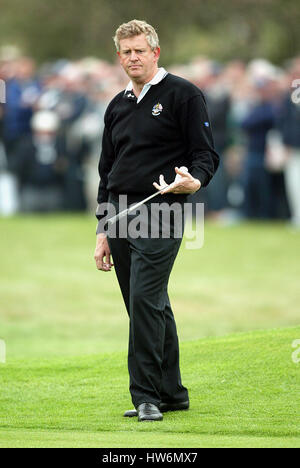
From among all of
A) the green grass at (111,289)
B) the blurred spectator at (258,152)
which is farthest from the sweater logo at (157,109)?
the blurred spectator at (258,152)

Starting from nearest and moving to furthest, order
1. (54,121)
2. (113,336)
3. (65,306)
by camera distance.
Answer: (113,336) → (65,306) → (54,121)

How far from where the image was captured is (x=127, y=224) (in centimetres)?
688

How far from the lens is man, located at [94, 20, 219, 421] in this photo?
6.76m

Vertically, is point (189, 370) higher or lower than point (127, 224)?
lower

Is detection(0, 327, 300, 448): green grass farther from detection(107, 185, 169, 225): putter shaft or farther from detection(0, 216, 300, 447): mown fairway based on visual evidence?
detection(107, 185, 169, 225): putter shaft

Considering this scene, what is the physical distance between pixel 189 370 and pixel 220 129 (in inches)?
556

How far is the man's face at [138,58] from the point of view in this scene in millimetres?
6750

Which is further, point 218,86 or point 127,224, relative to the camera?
point 218,86

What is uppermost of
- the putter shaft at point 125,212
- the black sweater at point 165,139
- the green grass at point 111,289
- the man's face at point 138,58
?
the man's face at point 138,58

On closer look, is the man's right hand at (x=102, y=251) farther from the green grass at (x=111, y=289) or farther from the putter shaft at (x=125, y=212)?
the green grass at (x=111, y=289)

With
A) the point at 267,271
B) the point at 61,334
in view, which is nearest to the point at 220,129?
the point at 267,271

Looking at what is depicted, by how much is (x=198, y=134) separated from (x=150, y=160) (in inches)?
13.0

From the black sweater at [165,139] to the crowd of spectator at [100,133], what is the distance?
1293 cm
